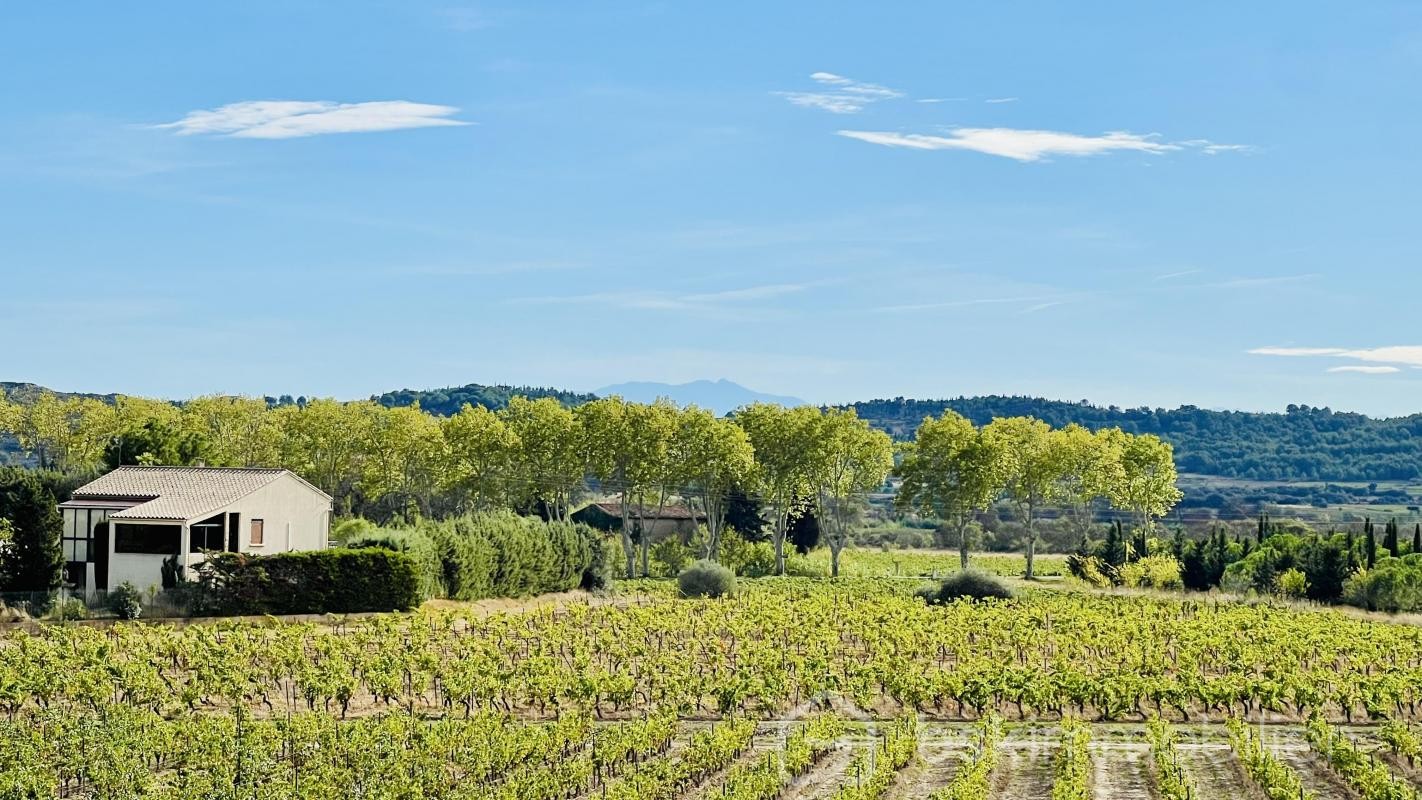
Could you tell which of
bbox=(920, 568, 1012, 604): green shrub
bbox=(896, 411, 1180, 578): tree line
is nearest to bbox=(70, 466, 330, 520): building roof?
bbox=(920, 568, 1012, 604): green shrub

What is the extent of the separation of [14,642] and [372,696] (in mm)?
9885

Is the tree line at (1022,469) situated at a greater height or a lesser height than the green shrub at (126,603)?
greater

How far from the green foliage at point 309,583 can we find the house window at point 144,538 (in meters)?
2.04

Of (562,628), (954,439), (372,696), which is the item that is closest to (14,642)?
(372,696)

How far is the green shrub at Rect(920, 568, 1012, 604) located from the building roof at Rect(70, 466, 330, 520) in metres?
23.4

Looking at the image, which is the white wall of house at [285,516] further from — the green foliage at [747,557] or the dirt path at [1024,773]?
the dirt path at [1024,773]

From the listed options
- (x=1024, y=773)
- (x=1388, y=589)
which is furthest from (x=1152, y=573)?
(x=1024, y=773)

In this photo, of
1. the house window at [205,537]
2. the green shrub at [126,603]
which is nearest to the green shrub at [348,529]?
the house window at [205,537]

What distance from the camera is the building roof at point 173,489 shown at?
149 ft

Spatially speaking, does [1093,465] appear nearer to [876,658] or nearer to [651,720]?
[876,658]

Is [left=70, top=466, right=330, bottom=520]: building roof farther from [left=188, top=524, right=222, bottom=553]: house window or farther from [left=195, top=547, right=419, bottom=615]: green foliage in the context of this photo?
[left=195, top=547, right=419, bottom=615]: green foliage

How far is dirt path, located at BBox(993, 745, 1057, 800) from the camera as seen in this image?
23969 mm

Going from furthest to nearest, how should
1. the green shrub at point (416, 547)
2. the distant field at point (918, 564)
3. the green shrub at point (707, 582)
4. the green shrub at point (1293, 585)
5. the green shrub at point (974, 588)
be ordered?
the distant field at point (918, 564) < the green shrub at point (1293, 585) < the green shrub at point (707, 582) < the green shrub at point (974, 588) < the green shrub at point (416, 547)

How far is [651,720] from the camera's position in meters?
27.4
